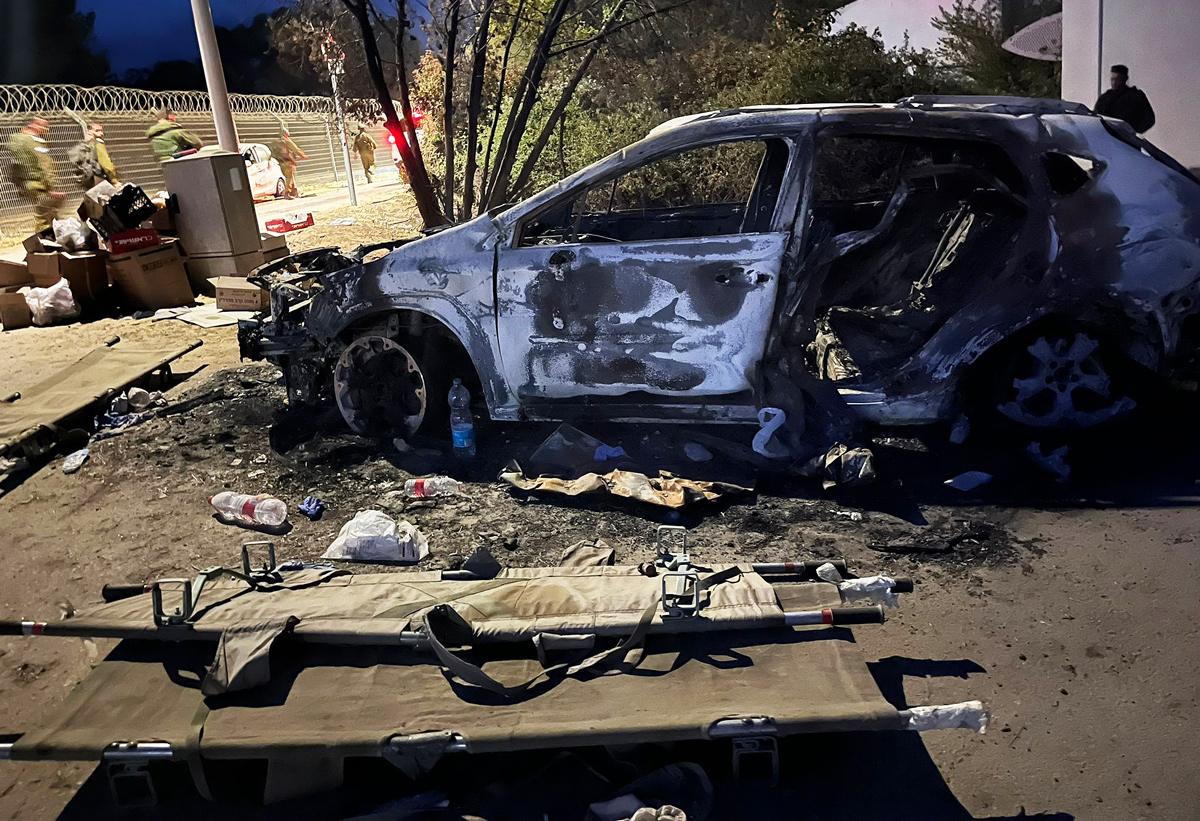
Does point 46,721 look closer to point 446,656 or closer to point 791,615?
point 446,656

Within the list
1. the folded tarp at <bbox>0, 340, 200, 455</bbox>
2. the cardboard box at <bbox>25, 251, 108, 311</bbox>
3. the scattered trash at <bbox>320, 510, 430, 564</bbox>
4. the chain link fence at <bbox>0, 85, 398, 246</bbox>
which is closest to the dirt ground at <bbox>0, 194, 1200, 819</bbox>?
the scattered trash at <bbox>320, 510, 430, 564</bbox>

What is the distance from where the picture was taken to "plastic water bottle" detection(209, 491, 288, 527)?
15.0 feet

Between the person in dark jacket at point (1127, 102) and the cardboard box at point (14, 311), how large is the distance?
11.4 m

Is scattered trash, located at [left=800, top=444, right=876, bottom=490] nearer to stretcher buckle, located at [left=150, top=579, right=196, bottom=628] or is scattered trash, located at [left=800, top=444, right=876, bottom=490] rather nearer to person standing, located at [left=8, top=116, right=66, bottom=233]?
stretcher buckle, located at [left=150, top=579, right=196, bottom=628]

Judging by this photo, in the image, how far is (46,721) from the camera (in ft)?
8.66

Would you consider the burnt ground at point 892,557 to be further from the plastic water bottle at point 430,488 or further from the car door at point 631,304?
the car door at point 631,304

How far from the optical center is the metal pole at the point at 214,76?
40.7 feet

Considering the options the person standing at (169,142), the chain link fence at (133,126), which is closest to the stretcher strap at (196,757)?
the person standing at (169,142)

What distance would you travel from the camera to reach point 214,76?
41.9 ft

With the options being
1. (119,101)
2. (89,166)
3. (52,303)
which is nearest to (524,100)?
(52,303)

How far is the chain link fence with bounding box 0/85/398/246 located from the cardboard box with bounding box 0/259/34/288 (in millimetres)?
3445

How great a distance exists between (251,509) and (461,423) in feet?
3.88

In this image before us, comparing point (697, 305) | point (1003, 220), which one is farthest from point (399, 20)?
point (1003, 220)

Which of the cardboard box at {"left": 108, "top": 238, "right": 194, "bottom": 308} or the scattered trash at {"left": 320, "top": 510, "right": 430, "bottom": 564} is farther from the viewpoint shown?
the cardboard box at {"left": 108, "top": 238, "right": 194, "bottom": 308}
